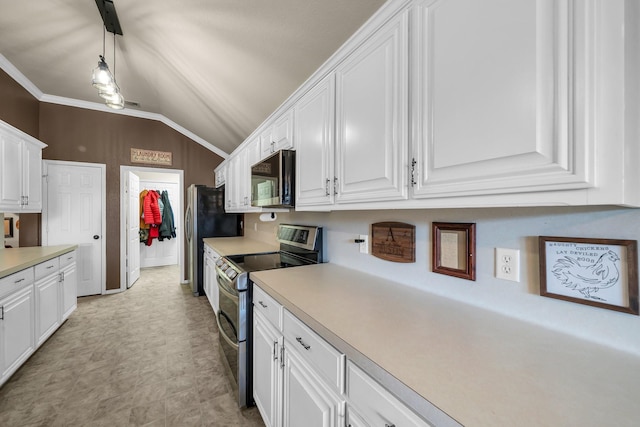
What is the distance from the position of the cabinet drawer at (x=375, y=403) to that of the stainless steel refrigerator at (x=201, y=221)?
11.9 feet

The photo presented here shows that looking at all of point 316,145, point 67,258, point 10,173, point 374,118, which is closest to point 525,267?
point 374,118

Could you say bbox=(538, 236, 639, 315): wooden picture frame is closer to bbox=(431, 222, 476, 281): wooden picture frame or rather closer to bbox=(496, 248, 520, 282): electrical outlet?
bbox=(496, 248, 520, 282): electrical outlet

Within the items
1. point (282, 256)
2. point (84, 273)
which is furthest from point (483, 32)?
point (84, 273)

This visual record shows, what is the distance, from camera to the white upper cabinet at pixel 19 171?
8.20 ft

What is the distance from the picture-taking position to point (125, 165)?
411cm

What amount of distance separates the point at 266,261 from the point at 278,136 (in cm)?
98

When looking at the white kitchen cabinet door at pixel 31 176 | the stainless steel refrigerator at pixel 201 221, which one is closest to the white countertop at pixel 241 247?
the stainless steel refrigerator at pixel 201 221

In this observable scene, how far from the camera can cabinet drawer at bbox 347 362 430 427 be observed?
0.61 meters

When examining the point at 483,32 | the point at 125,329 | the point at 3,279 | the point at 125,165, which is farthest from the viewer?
the point at 125,165

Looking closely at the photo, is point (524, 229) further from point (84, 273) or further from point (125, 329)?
point (84, 273)

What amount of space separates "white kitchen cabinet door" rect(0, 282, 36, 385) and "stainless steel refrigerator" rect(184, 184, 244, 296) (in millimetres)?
1790

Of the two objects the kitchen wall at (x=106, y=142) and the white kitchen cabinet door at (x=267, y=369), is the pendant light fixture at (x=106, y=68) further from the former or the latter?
the white kitchen cabinet door at (x=267, y=369)

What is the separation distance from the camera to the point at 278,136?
6.59ft

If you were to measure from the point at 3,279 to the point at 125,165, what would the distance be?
273cm
